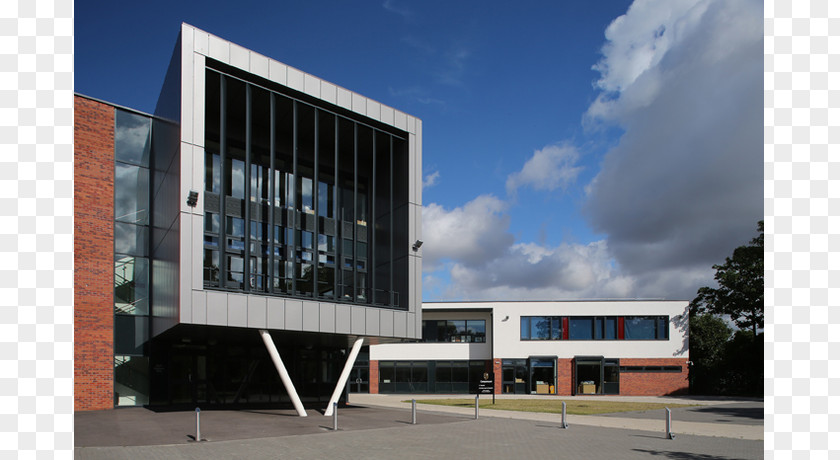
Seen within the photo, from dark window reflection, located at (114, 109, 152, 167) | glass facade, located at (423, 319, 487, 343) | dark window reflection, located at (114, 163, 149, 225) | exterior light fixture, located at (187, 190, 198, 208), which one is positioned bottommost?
glass facade, located at (423, 319, 487, 343)

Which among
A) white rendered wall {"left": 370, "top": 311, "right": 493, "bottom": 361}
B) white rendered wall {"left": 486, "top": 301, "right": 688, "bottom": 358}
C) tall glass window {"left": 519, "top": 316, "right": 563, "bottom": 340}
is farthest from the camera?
white rendered wall {"left": 370, "top": 311, "right": 493, "bottom": 361}

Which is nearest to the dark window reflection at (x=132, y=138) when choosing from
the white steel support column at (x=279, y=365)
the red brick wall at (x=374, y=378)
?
the white steel support column at (x=279, y=365)

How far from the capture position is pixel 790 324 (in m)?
4.40

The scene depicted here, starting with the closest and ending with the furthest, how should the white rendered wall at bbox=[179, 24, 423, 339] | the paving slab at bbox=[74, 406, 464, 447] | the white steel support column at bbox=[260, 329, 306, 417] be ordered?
the paving slab at bbox=[74, 406, 464, 447]
the white rendered wall at bbox=[179, 24, 423, 339]
the white steel support column at bbox=[260, 329, 306, 417]

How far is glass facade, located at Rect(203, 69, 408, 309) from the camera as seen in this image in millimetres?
22453

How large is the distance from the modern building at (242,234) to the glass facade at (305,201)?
0.23ft

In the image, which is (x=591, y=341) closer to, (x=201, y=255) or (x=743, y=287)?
(x=743, y=287)

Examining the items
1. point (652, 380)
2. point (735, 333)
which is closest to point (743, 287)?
point (735, 333)

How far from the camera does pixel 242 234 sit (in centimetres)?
2362

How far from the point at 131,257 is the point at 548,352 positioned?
89.5ft

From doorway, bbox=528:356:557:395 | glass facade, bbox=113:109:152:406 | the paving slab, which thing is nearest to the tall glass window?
doorway, bbox=528:356:557:395

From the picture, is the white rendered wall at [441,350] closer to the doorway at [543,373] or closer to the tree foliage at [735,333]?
the doorway at [543,373]

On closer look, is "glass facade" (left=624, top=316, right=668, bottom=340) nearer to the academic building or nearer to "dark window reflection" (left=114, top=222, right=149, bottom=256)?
the academic building

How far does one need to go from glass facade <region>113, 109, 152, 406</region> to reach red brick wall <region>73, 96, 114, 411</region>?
271 mm
